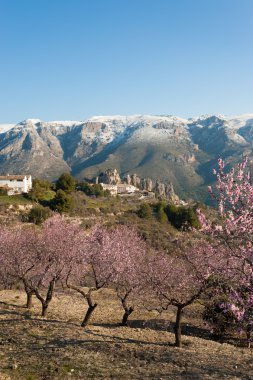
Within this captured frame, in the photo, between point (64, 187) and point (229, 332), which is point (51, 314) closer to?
point (229, 332)

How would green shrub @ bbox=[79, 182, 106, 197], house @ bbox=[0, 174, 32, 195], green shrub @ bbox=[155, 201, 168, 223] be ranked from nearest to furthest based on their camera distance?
green shrub @ bbox=[155, 201, 168, 223], house @ bbox=[0, 174, 32, 195], green shrub @ bbox=[79, 182, 106, 197]

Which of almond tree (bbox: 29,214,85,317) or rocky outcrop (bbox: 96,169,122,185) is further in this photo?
rocky outcrop (bbox: 96,169,122,185)

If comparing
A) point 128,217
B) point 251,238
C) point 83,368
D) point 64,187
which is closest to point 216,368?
point 83,368

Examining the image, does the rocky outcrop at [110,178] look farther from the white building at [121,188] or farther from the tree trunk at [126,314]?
the tree trunk at [126,314]

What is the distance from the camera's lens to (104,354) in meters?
19.1

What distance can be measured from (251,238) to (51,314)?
22.9 meters

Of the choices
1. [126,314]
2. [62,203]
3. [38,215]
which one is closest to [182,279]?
[126,314]

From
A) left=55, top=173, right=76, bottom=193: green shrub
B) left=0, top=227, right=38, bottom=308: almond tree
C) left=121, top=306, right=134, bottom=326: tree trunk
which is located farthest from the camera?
left=55, top=173, right=76, bottom=193: green shrub

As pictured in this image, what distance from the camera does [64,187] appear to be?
93.2 metres

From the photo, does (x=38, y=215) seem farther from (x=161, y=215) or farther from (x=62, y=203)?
(x=161, y=215)

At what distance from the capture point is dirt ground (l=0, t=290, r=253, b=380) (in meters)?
16.4

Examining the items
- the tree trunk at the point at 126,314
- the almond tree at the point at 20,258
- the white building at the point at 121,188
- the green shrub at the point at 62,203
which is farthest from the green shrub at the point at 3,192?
the tree trunk at the point at 126,314

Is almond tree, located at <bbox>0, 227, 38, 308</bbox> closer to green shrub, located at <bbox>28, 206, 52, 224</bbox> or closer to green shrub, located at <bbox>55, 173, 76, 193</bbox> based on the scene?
green shrub, located at <bbox>28, 206, 52, 224</bbox>

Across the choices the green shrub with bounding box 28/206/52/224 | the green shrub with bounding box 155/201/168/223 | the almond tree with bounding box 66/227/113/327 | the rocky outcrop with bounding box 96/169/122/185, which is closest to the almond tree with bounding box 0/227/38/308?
the almond tree with bounding box 66/227/113/327
